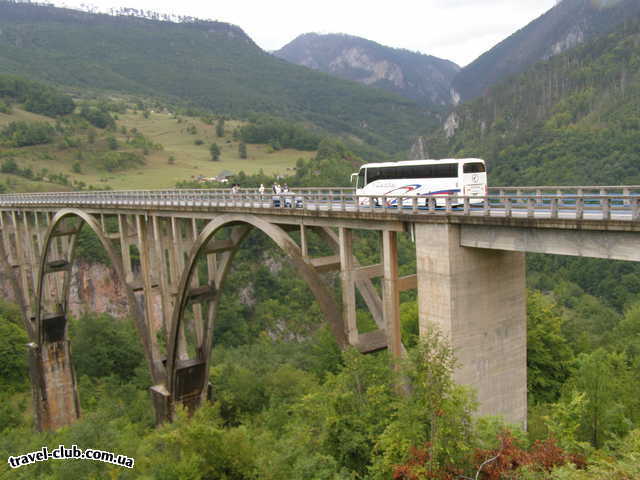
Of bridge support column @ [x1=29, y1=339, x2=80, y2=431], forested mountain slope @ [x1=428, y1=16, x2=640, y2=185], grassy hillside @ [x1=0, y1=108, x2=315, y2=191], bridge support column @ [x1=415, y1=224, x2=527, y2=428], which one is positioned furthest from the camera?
forested mountain slope @ [x1=428, y1=16, x2=640, y2=185]

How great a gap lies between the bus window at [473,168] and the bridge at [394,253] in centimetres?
117

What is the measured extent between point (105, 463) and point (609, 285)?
78207 mm

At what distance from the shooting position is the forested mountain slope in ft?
356

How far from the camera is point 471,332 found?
15.5m

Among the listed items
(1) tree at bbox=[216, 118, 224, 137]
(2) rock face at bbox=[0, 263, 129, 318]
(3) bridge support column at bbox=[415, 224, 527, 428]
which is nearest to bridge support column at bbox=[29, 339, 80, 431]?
(2) rock face at bbox=[0, 263, 129, 318]

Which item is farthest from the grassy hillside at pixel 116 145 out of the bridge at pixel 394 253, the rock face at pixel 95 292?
the bridge at pixel 394 253

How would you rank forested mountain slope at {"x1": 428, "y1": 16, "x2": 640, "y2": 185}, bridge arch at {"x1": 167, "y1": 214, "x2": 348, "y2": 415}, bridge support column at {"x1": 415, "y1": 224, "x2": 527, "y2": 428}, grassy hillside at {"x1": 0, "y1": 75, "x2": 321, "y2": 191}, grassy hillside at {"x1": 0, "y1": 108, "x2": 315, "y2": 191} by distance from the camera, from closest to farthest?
bridge support column at {"x1": 415, "y1": 224, "x2": 527, "y2": 428}
bridge arch at {"x1": 167, "y1": 214, "x2": 348, "y2": 415}
grassy hillside at {"x1": 0, "y1": 75, "x2": 321, "y2": 191}
grassy hillside at {"x1": 0, "y1": 108, "x2": 315, "y2": 191}
forested mountain slope at {"x1": 428, "y1": 16, "x2": 640, "y2": 185}

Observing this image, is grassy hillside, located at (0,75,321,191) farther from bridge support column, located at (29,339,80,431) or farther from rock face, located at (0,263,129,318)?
bridge support column, located at (29,339,80,431)

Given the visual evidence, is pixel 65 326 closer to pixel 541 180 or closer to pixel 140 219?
pixel 140 219

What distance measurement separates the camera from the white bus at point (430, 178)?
65.8 ft

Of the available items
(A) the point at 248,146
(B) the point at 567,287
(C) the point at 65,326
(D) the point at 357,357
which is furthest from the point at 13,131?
(D) the point at 357,357

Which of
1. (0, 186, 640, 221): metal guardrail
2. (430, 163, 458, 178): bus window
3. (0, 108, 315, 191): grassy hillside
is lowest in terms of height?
(0, 186, 640, 221): metal guardrail

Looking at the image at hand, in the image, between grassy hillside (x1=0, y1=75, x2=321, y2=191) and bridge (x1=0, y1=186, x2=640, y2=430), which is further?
grassy hillside (x1=0, y1=75, x2=321, y2=191)

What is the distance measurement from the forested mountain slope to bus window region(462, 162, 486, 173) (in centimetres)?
8573
